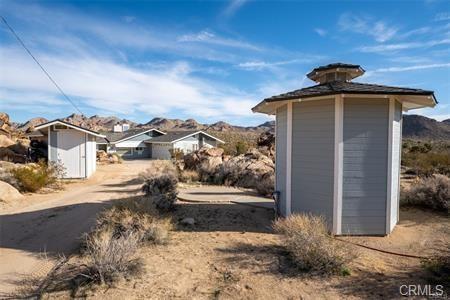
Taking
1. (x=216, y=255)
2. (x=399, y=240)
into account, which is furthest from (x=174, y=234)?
(x=399, y=240)

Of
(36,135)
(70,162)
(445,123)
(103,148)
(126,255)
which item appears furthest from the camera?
(445,123)

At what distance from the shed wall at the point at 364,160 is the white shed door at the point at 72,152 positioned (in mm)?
15514

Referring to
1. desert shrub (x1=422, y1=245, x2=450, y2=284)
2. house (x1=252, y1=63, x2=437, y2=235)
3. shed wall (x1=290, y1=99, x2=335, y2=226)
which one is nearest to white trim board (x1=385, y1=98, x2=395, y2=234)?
house (x1=252, y1=63, x2=437, y2=235)

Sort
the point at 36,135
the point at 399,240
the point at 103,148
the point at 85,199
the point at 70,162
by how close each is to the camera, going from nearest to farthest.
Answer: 1. the point at 399,240
2. the point at 85,199
3. the point at 70,162
4. the point at 36,135
5. the point at 103,148

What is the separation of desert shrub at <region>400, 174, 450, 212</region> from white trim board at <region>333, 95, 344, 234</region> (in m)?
4.06

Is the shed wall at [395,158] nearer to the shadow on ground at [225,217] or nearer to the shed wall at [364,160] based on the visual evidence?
the shed wall at [364,160]

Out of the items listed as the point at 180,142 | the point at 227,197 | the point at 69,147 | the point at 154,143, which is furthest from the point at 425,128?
the point at 69,147

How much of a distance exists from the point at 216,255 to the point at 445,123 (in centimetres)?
8144

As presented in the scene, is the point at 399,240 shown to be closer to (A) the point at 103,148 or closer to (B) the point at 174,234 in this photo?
(B) the point at 174,234

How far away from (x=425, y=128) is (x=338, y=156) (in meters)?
70.6

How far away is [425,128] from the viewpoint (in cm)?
6328

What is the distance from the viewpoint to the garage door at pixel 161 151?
115 feet

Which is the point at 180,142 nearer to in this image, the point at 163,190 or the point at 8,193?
the point at 8,193

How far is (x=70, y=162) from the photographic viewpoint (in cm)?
1694
